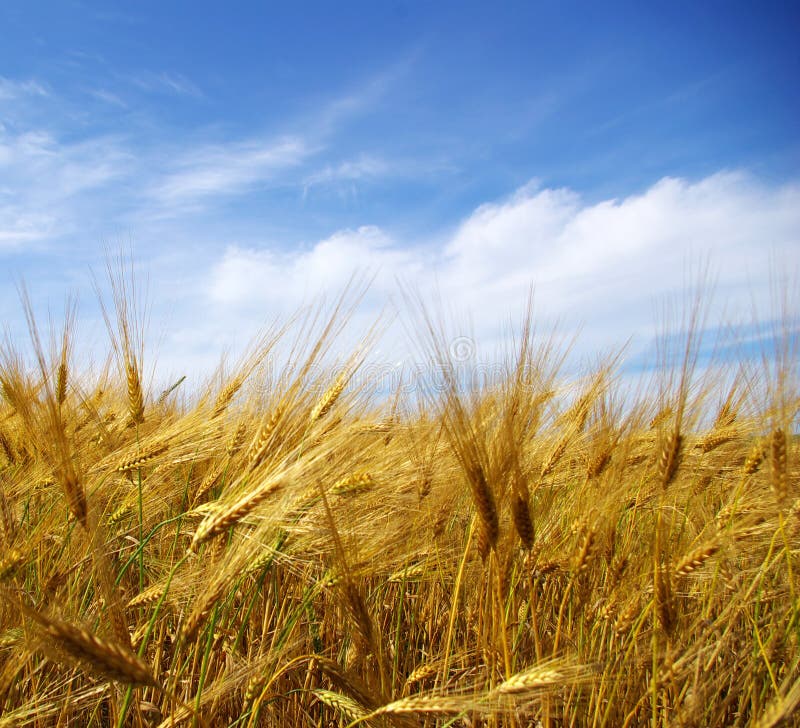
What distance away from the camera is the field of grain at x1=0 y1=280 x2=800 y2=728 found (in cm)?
123

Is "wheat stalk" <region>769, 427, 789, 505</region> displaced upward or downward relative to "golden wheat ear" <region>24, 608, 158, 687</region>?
downward

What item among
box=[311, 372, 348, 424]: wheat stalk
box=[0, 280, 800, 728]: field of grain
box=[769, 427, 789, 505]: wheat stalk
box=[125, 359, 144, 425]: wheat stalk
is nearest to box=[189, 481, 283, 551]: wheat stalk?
box=[0, 280, 800, 728]: field of grain

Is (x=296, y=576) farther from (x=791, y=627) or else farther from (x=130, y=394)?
(x=791, y=627)

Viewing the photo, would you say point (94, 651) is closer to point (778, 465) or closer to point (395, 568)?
point (395, 568)

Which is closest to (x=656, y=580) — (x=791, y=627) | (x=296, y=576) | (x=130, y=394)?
(x=791, y=627)

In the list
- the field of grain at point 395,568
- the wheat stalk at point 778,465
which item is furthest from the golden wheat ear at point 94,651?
the wheat stalk at point 778,465

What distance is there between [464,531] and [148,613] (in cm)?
120

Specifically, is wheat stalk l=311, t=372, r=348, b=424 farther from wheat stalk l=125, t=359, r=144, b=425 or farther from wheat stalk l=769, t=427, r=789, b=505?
wheat stalk l=769, t=427, r=789, b=505

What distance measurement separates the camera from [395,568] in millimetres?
1916

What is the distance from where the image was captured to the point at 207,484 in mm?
1938

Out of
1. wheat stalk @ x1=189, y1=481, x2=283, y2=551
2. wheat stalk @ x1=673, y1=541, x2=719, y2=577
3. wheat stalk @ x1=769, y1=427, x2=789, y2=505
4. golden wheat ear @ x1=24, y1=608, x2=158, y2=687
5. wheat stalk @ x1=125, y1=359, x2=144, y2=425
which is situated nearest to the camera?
golden wheat ear @ x1=24, y1=608, x2=158, y2=687

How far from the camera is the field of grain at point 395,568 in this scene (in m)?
1.23

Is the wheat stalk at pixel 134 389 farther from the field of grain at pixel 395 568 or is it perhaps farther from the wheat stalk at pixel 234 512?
the wheat stalk at pixel 234 512

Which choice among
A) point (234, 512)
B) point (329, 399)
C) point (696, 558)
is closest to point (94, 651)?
point (234, 512)
